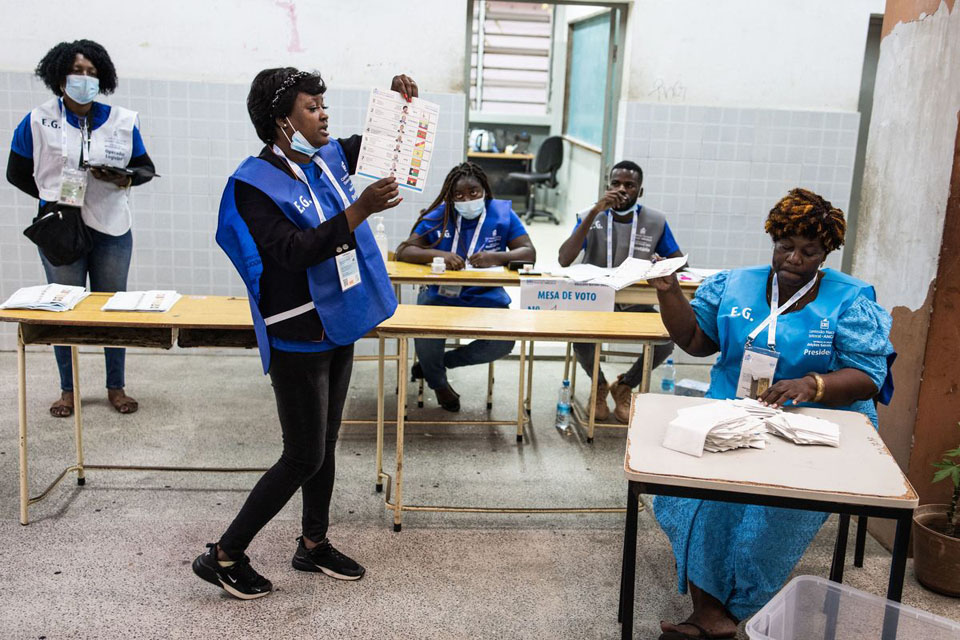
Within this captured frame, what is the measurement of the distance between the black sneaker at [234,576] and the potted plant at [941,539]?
7.47 feet

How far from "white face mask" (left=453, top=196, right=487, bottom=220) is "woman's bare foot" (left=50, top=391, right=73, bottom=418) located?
222 cm

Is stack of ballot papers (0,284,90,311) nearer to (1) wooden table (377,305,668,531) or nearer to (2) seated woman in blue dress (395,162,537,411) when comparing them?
(1) wooden table (377,305,668,531)

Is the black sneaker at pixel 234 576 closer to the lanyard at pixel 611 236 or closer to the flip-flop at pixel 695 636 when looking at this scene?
the flip-flop at pixel 695 636

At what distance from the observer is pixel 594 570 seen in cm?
310

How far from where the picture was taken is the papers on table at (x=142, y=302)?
10.8 ft

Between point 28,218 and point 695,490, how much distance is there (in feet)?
15.5

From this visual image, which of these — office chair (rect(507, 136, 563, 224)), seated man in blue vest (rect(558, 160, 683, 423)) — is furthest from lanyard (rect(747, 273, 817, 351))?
office chair (rect(507, 136, 563, 224))

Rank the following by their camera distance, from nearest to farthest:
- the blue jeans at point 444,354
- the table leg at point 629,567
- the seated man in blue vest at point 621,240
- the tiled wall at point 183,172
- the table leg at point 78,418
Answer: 1. the table leg at point 629,567
2. the table leg at point 78,418
3. the blue jeans at point 444,354
4. the seated man in blue vest at point 621,240
5. the tiled wall at point 183,172

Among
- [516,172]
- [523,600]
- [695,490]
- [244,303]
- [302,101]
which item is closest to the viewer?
[695,490]

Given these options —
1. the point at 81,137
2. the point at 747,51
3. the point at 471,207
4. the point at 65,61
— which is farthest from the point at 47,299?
the point at 747,51

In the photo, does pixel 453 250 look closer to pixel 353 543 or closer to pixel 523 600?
pixel 353 543

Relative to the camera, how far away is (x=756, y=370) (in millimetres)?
2547

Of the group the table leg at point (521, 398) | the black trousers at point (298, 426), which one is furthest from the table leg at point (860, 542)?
the black trousers at point (298, 426)

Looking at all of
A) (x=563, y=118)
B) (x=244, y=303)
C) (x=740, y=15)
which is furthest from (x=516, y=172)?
(x=244, y=303)
